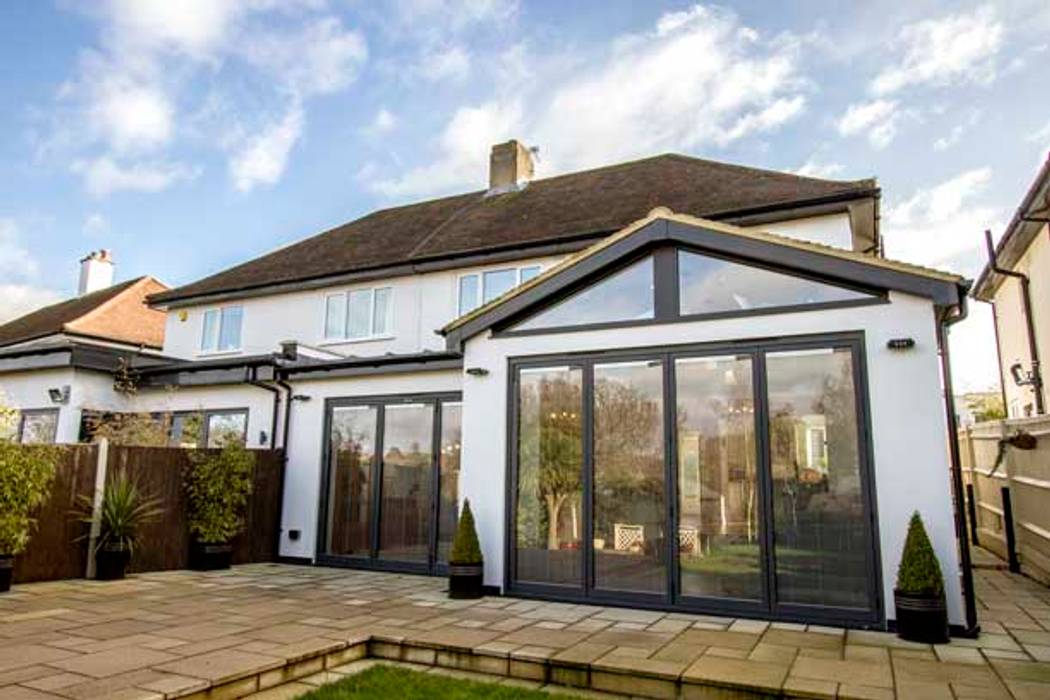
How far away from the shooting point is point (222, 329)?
16734 mm

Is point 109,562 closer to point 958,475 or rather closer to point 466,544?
point 466,544

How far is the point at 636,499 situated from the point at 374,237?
38.3 feet

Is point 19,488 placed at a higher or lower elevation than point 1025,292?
lower

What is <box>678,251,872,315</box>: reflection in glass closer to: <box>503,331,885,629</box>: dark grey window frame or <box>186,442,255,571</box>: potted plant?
<box>503,331,885,629</box>: dark grey window frame

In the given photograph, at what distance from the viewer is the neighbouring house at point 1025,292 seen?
427 inches

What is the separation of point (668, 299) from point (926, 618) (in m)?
3.95

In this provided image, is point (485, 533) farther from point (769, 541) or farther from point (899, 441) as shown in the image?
point (899, 441)

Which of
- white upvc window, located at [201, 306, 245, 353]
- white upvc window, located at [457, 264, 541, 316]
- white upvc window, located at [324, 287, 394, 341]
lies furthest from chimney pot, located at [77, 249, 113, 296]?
white upvc window, located at [457, 264, 541, 316]

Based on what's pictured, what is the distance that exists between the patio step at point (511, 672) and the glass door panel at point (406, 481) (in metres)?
3.94

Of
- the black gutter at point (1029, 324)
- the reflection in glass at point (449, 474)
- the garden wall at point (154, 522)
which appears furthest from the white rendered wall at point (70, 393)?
the black gutter at point (1029, 324)

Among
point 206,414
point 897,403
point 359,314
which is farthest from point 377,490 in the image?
point 897,403

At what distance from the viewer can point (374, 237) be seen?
56.4 ft

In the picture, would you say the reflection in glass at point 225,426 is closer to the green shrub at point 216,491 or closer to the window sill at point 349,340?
the green shrub at point 216,491

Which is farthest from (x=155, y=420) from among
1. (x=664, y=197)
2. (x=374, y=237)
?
(x=664, y=197)
